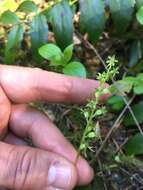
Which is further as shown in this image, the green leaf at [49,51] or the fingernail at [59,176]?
the green leaf at [49,51]

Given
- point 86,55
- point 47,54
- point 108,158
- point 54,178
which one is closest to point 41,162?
point 54,178

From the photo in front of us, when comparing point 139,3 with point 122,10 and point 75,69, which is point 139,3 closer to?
point 122,10

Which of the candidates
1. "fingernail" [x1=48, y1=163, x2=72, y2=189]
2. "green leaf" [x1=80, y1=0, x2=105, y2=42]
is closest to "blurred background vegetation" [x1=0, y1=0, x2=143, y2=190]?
"green leaf" [x1=80, y1=0, x2=105, y2=42]

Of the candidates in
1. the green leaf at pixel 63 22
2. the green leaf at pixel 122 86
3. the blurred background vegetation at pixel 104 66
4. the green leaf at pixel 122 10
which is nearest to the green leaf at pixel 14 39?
the blurred background vegetation at pixel 104 66

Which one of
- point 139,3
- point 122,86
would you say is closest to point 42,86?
point 122,86

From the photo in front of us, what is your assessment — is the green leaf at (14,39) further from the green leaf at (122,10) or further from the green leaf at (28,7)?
the green leaf at (122,10)

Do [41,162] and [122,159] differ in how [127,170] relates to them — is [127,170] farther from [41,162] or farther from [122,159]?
[41,162]
